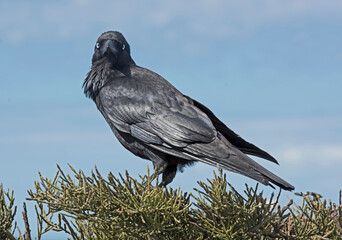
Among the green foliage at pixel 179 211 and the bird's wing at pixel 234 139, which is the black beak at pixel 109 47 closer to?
the bird's wing at pixel 234 139

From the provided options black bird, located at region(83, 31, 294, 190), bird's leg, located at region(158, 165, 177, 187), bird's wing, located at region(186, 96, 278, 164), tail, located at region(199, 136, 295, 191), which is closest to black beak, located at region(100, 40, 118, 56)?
black bird, located at region(83, 31, 294, 190)

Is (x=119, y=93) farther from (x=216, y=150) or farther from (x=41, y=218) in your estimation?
(x=41, y=218)

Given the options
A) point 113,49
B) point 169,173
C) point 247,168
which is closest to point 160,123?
point 169,173

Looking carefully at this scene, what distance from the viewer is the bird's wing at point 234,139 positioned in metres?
4.81

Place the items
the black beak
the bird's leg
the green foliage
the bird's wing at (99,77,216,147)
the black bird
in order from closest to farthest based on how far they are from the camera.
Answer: the green foliage, the black bird, the bird's wing at (99,77,216,147), the bird's leg, the black beak

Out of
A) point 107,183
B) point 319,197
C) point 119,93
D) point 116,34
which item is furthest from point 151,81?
point 319,197

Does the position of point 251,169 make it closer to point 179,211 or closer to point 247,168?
point 247,168

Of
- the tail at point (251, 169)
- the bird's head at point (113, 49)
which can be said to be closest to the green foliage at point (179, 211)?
the tail at point (251, 169)

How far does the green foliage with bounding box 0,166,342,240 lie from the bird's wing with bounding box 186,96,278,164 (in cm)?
121

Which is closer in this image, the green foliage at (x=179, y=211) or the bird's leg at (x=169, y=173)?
the green foliage at (x=179, y=211)

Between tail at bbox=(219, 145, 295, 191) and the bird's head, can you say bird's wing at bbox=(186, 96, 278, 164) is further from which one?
the bird's head

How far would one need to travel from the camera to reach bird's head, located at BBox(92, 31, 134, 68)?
5438 millimetres

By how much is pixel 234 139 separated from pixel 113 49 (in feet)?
5.83

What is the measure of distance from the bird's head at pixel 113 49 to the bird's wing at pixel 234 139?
114 cm
